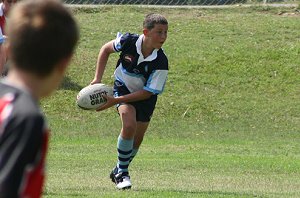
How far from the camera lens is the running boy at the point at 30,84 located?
280cm

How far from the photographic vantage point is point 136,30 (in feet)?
71.8

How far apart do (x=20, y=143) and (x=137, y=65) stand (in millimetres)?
6340

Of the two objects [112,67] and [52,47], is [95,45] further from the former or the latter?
[52,47]

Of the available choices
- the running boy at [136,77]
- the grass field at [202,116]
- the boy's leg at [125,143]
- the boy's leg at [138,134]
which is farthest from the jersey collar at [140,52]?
the grass field at [202,116]

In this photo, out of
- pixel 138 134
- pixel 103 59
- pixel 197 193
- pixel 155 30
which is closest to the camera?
pixel 197 193

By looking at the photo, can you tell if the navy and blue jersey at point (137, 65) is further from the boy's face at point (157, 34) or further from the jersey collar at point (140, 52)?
the boy's face at point (157, 34)

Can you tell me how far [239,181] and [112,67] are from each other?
10.6 m

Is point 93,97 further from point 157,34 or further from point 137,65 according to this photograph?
point 157,34

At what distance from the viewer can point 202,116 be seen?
1802cm

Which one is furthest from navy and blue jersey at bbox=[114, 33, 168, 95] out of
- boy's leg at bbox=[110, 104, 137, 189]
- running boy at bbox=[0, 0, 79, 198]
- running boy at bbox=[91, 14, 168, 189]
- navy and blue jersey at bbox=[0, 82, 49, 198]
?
navy and blue jersey at bbox=[0, 82, 49, 198]

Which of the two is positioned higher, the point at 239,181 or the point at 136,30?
the point at 239,181

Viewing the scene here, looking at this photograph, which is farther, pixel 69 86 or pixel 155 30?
pixel 69 86

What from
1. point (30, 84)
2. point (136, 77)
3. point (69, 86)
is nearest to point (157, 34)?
point (136, 77)

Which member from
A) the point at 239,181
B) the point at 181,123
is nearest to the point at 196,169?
the point at 239,181
